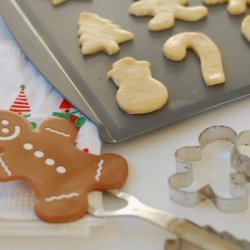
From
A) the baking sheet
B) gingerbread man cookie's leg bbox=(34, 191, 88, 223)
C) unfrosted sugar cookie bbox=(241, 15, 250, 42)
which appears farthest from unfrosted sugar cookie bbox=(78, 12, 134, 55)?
gingerbread man cookie's leg bbox=(34, 191, 88, 223)

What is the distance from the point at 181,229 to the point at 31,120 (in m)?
0.27

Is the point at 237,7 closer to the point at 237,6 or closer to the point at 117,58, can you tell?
the point at 237,6

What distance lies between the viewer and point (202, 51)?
0.76 meters

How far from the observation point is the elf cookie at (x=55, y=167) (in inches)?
22.2

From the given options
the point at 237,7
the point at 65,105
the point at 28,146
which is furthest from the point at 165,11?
the point at 28,146

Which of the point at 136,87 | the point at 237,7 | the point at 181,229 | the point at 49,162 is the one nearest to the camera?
the point at 181,229

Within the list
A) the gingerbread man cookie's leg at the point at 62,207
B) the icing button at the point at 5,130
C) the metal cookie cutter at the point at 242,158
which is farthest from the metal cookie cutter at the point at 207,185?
the icing button at the point at 5,130

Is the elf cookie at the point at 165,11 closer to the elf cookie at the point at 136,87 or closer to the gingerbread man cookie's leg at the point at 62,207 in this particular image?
the elf cookie at the point at 136,87

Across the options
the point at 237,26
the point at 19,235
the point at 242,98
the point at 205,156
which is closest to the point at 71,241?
the point at 19,235

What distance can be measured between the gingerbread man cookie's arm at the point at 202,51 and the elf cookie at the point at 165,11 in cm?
4

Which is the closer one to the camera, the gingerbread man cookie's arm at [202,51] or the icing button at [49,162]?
the icing button at [49,162]

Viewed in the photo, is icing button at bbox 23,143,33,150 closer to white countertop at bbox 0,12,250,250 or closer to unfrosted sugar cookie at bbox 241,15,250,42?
white countertop at bbox 0,12,250,250

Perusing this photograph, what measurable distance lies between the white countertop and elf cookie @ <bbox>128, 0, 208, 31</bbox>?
0.19 m

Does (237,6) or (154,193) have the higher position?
(237,6)
